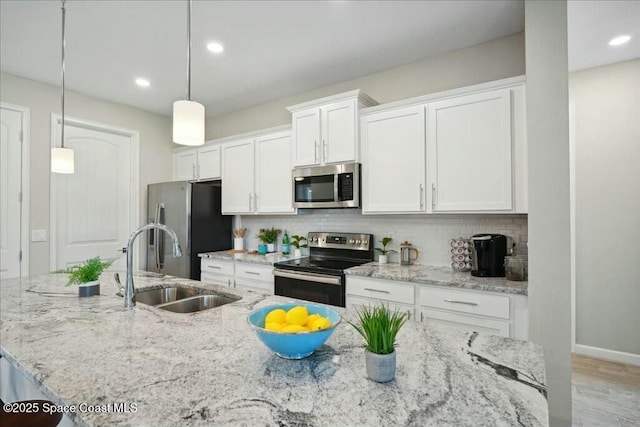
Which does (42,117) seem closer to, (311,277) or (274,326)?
(311,277)

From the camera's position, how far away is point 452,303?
2189 mm

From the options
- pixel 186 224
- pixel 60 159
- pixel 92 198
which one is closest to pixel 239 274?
pixel 186 224

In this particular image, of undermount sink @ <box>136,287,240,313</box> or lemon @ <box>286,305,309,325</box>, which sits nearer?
lemon @ <box>286,305,309,325</box>

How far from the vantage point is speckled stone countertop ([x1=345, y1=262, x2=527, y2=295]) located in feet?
6.65

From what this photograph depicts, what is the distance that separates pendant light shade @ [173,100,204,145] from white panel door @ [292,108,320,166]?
163cm

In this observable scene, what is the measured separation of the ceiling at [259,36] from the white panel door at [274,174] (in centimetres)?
61

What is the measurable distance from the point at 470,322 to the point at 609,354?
1.88m

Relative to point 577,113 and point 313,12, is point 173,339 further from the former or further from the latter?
point 577,113

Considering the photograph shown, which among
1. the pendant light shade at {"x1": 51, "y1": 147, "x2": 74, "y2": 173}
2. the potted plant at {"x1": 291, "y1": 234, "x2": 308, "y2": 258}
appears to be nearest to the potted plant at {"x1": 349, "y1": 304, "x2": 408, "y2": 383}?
the pendant light shade at {"x1": 51, "y1": 147, "x2": 74, "y2": 173}

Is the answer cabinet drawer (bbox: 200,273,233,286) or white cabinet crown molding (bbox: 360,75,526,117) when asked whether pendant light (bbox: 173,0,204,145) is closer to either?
white cabinet crown molding (bbox: 360,75,526,117)

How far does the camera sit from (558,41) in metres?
1.85

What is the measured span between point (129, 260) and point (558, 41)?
2560 mm

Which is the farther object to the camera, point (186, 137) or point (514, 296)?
point (514, 296)

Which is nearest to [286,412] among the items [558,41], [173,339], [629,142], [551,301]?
[173,339]
